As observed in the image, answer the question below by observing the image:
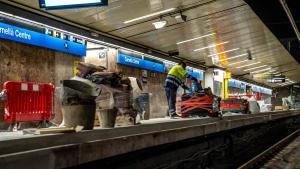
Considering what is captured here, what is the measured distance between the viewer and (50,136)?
9.62ft

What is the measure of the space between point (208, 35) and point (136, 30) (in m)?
3.56

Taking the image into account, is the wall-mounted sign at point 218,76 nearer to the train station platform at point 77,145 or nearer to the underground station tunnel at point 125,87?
the underground station tunnel at point 125,87

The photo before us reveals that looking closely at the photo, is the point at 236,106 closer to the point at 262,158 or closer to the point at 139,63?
the point at 139,63

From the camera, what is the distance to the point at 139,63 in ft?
47.6

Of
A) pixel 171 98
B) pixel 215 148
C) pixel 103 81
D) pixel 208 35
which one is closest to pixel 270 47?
pixel 208 35

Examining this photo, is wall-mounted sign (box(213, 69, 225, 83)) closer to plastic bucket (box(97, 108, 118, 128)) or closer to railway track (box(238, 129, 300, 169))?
railway track (box(238, 129, 300, 169))

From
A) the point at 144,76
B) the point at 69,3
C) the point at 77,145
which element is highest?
the point at 69,3

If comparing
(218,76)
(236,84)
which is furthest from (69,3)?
(236,84)

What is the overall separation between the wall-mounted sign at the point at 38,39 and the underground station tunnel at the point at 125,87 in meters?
0.03

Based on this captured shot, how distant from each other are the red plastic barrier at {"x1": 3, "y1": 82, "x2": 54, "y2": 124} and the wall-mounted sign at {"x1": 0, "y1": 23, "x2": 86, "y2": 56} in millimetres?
1460

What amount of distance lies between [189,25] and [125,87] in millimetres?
8293

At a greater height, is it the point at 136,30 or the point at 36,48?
the point at 136,30

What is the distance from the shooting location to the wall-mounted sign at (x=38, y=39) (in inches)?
345

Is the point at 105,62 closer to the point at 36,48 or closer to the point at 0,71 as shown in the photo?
the point at 36,48
